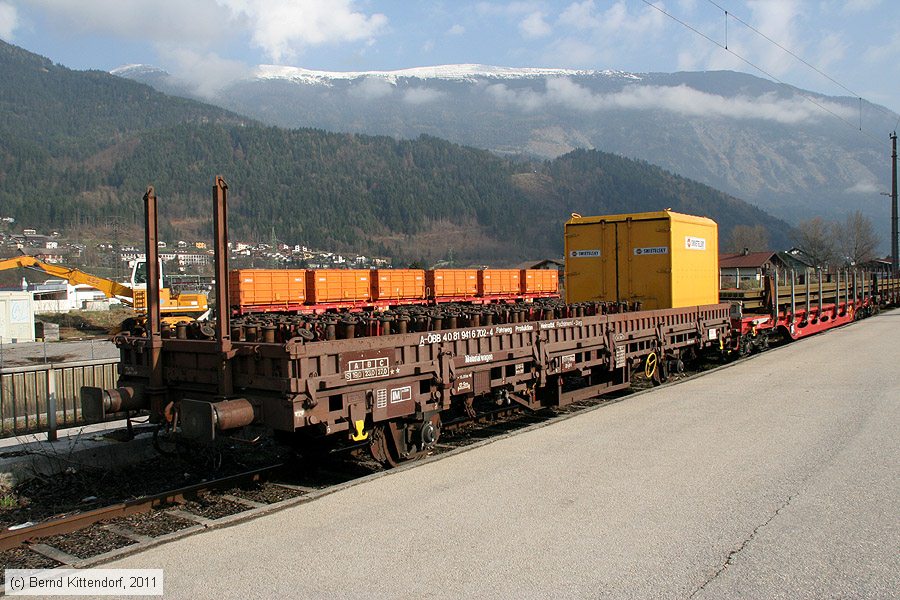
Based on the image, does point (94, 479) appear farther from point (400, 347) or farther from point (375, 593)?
point (375, 593)

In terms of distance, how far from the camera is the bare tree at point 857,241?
97.4 metres

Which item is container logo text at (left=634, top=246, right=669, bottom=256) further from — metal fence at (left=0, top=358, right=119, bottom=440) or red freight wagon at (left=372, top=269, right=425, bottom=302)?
red freight wagon at (left=372, top=269, right=425, bottom=302)

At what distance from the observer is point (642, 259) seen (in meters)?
13.3

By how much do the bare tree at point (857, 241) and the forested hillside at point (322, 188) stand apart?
52.7 metres

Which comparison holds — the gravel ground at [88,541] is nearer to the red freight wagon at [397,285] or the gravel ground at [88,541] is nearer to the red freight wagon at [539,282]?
the red freight wagon at [397,285]

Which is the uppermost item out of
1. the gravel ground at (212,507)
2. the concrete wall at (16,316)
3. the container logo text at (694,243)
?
the container logo text at (694,243)

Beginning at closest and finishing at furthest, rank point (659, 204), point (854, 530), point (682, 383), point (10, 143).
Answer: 1. point (854, 530)
2. point (682, 383)
3. point (10, 143)
4. point (659, 204)

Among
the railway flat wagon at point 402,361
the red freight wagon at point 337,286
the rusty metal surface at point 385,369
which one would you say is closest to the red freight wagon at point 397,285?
the red freight wagon at point 337,286

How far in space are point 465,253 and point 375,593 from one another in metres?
131

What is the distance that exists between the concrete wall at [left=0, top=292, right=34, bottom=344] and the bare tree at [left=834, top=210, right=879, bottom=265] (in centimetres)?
9450

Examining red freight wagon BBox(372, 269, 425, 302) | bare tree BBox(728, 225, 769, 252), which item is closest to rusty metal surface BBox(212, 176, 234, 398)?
red freight wagon BBox(372, 269, 425, 302)

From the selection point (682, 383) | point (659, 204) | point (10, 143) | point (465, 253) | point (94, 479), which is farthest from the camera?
point (659, 204)

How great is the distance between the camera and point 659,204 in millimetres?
178875

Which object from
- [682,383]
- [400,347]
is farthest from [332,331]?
[682,383]
